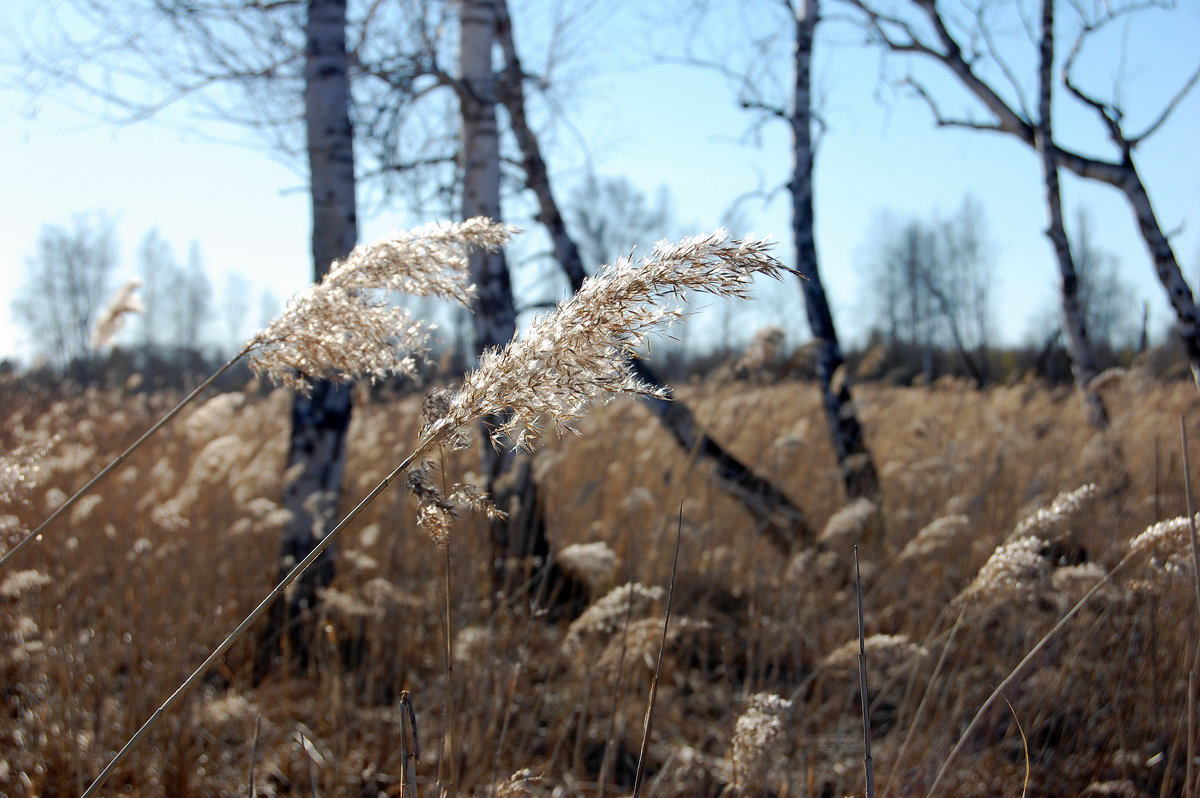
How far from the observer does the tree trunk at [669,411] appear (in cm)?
391

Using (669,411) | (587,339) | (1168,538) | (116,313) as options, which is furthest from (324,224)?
(1168,538)

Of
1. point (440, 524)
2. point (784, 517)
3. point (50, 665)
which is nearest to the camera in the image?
point (440, 524)

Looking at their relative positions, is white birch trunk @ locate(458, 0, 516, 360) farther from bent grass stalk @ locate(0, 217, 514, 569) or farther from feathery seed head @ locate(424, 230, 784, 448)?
feathery seed head @ locate(424, 230, 784, 448)

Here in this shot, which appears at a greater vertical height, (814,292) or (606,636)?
(814,292)

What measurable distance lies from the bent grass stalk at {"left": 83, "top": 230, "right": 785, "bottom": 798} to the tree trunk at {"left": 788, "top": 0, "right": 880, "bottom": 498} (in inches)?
146

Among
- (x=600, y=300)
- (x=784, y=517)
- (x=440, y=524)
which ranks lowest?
(x=784, y=517)

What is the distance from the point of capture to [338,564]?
3551mm

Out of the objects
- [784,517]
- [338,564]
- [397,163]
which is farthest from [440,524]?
[397,163]

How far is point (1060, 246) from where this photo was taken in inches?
186

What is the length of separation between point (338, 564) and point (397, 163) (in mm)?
2658

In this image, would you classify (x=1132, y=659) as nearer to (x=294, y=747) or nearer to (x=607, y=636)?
(x=607, y=636)

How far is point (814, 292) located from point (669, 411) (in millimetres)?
1293

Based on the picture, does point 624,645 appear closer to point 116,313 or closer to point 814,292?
point 116,313

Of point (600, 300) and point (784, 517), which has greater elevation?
point (600, 300)
